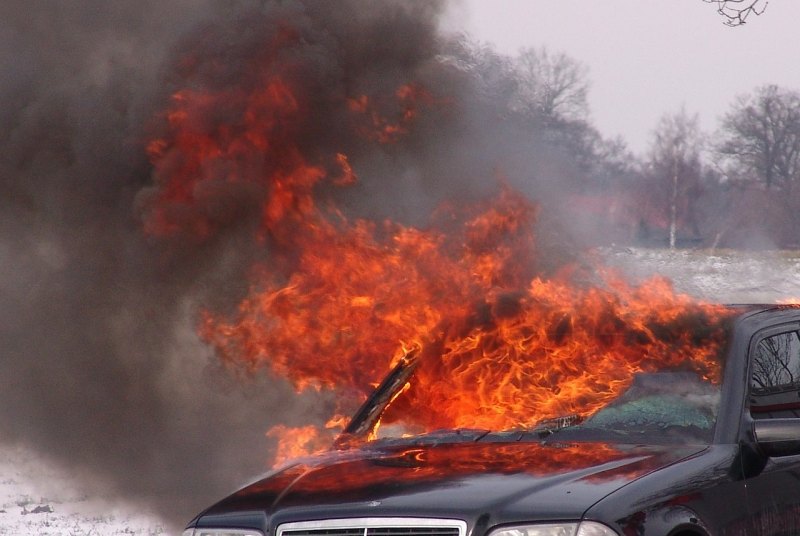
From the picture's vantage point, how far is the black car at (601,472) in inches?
165

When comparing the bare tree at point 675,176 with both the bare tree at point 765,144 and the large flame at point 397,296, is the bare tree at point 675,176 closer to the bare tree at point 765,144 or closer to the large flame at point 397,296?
the bare tree at point 765,144

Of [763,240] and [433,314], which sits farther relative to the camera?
[763,240]

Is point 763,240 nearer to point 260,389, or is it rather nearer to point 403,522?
point 260,389

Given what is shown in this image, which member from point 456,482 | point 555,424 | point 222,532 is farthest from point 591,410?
point 222,532

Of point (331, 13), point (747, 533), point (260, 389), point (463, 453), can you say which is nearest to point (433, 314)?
point (463, 453)

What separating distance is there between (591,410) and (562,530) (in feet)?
3.96

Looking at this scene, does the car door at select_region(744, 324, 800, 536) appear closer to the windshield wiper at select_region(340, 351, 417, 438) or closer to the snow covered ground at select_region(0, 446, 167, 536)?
Answer: the windshield wiper at select_region(340, 351, 417, 438)

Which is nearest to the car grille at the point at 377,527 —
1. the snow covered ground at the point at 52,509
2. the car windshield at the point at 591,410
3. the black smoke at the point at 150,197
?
the car windshield at the point at 591,410

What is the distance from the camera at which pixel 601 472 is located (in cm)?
444

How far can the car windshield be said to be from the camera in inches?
197

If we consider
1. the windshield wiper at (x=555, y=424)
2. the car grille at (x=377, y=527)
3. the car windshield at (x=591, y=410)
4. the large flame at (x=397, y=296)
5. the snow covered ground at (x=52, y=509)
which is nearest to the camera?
the car grille at (x=377, y=527)

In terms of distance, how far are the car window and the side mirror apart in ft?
0.66

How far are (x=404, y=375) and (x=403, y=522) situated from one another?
1.98 meters

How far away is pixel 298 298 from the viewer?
325 inches
